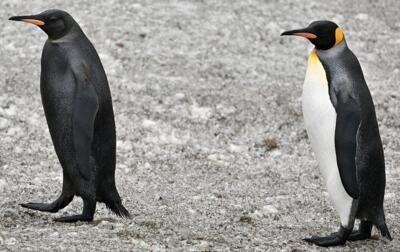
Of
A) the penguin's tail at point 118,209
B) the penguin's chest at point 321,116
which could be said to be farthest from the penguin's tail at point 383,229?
the penguin's tail at point 118,209

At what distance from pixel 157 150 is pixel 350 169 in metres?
2.80

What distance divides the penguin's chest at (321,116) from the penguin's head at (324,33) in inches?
4.7

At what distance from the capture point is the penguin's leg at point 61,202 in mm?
5539

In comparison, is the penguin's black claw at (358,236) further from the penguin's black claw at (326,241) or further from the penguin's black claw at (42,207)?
the penguin's black claw at (42,207)

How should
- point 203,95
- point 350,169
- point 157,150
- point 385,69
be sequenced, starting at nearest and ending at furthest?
point 350,169, point 157,150, point 203,95, point 385,69

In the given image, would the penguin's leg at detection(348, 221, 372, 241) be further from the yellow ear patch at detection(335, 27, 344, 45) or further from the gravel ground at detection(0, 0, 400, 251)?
the yellow ear patch at detection(335, 27, 344, 45)

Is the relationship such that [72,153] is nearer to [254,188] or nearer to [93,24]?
[254,188]

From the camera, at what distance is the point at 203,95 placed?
881cm

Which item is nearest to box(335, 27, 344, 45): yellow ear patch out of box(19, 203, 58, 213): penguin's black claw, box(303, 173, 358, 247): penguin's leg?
box(303, 173, 358, 247): penguin's leg

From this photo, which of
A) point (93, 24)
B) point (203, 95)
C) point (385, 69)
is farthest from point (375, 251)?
point (93, 24)

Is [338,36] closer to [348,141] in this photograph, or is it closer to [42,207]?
[348,141]

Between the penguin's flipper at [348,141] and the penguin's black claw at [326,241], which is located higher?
the penguin's flipper at [348,141]

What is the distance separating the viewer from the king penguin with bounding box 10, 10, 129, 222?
5289 millimetres

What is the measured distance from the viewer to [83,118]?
5.27 meters
